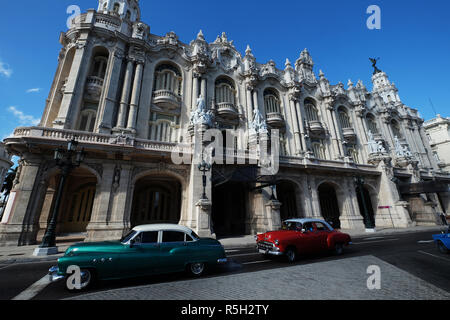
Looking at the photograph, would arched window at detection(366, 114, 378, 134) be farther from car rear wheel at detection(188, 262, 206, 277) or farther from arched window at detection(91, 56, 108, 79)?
arched window at detection(91, 56, 108, 79)

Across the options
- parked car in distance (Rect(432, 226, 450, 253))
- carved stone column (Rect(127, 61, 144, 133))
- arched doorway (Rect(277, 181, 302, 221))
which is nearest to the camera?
parked car in distance (Rect(432, 226, 450, 253))

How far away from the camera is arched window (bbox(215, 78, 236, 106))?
69.9 ft

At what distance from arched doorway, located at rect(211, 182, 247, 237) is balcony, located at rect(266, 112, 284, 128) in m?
8.37

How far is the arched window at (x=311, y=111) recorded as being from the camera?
25656 mm

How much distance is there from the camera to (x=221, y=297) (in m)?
3.75

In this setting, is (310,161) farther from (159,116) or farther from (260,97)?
(159,116)

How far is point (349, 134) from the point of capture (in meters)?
25.6

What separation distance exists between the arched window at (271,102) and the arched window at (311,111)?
4.54 m

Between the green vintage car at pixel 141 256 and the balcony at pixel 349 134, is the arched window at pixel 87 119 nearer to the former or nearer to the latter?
the green vintage car at pixel 141 256

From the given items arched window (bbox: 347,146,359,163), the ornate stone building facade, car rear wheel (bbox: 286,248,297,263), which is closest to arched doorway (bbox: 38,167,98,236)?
the ornate stone building facade

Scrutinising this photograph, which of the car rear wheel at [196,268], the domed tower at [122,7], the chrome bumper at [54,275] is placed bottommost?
the car rear wheel at [196,268]

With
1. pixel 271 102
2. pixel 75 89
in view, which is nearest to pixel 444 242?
pixel 271 102

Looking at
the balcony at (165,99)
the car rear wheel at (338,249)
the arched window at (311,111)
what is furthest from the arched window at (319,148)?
the car rear wheel at (338,249)
